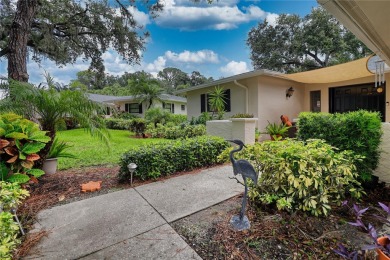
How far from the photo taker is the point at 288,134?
27.8 feet

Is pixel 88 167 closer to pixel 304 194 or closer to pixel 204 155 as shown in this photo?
pixel 204 155

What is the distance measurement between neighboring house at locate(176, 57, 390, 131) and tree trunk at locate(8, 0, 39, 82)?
310 inches

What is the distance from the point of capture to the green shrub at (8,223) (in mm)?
1527

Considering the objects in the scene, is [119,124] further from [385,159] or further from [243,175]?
[385,159]

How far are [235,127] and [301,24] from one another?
57.5 ft

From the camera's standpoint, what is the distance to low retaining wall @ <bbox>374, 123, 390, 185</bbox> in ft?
10.8

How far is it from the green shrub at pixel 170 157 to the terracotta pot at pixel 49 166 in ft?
5.51

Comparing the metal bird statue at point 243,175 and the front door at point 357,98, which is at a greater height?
the front door at point 357,98

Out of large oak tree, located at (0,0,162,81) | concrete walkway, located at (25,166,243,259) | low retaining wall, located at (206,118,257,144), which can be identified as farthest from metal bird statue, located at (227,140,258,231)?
large oak tree, located at (0,0,162,81)

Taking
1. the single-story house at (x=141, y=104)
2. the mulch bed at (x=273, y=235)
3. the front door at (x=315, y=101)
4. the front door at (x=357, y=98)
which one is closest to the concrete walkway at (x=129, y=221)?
the mulch bed at (x=273, y=235)

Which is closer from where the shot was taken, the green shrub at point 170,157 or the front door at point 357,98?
the green shrub at point 170,157

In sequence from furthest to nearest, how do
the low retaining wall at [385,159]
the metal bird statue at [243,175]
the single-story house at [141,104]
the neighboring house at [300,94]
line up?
the single-story house at [141,104]
the neighboring house at [300,94]
the low retaining wall at [385,159]
the metal bird statue at [243,175]

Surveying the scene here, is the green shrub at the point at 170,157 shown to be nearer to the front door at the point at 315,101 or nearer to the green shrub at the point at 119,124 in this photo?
the front door at the point at 315,101

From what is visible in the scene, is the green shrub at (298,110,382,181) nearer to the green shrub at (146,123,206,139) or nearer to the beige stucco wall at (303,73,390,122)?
the green shrub at (146,123,206,139)
